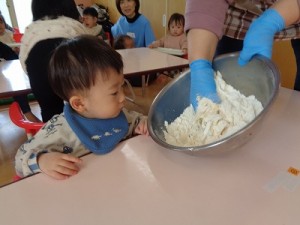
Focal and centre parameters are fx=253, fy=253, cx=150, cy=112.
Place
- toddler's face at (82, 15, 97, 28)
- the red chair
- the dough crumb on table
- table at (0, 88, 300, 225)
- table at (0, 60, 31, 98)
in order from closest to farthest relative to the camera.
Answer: table at (0, 88, 300, 225)
the dough crumb on table
the red chair
table at (0, 60, 31, 98)
toddler's face at (82, 15, 97, 28)

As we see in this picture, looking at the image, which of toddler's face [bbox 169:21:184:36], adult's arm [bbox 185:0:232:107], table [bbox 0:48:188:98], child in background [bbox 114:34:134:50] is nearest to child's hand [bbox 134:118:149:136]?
adult's arm [bbox 185:0:232:107]

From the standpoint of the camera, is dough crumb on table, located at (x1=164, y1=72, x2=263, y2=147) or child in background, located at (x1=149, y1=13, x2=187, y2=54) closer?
dough crumb on table, located at (x1=164, y1=72, x2=263, y2=147)

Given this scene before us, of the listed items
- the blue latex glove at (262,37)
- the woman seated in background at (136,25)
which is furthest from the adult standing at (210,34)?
the woman seated in background at (136,25)

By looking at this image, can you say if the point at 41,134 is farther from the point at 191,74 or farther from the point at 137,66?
the point at 137,66

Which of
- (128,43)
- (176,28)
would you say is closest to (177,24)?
(176,28)

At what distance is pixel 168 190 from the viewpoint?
0.46 metres

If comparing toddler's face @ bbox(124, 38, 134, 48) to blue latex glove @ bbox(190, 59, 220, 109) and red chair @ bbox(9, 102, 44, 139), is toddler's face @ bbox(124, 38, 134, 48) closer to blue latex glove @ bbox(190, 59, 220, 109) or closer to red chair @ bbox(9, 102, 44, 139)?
red chair @ bbox(9, 102, 44, 139)

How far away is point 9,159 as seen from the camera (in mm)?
1582

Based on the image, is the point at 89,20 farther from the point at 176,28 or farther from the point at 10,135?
the point at 10,135

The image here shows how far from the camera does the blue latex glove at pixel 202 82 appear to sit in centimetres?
67

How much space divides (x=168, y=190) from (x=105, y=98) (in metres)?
0.31

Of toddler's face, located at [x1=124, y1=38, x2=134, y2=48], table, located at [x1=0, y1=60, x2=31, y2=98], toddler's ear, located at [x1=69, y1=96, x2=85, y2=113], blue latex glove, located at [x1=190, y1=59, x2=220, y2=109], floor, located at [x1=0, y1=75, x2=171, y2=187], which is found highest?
blue latex glove, located at [x1=190, y1=59, x2=220, y2=109]

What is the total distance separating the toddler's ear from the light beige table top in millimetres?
772

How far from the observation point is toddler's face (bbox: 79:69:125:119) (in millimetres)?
649
